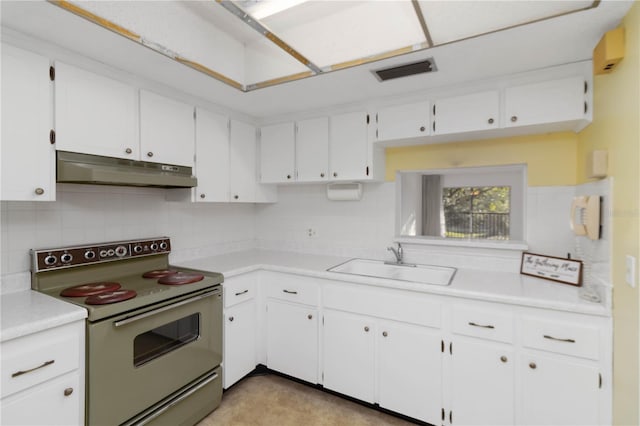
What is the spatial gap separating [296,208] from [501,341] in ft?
6.83

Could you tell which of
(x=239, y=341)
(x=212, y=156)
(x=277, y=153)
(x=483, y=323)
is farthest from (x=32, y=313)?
(x=483, y=323)

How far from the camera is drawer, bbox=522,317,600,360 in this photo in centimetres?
154

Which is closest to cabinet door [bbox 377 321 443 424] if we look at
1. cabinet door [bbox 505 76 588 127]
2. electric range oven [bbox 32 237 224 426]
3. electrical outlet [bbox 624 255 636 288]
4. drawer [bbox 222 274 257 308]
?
electrical outlet [bbox 624 255 636 288]

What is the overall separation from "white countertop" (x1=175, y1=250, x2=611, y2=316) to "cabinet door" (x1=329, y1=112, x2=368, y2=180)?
2.58 ft

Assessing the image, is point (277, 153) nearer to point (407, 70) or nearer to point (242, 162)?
point (242, 162)

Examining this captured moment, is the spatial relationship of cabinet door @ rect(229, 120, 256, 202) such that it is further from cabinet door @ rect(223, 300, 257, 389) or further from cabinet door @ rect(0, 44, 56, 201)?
cabinet door @ rect(0, 44, 56, 201)

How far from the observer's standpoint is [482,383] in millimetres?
1762

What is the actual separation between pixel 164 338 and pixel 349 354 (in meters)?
1.23

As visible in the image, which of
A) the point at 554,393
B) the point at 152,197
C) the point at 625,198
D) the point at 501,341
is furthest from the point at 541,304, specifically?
the point at 152,197

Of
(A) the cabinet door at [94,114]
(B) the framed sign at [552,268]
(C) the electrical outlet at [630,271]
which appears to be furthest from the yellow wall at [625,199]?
(A) the cabinet door at [94,114]

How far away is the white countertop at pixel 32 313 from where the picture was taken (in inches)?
49.8

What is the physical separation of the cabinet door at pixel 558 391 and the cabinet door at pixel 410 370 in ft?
1.48

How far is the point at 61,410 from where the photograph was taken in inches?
54.3

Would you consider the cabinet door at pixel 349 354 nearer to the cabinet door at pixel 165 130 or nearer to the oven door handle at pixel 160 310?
the oven door handle at pixel 160 310
